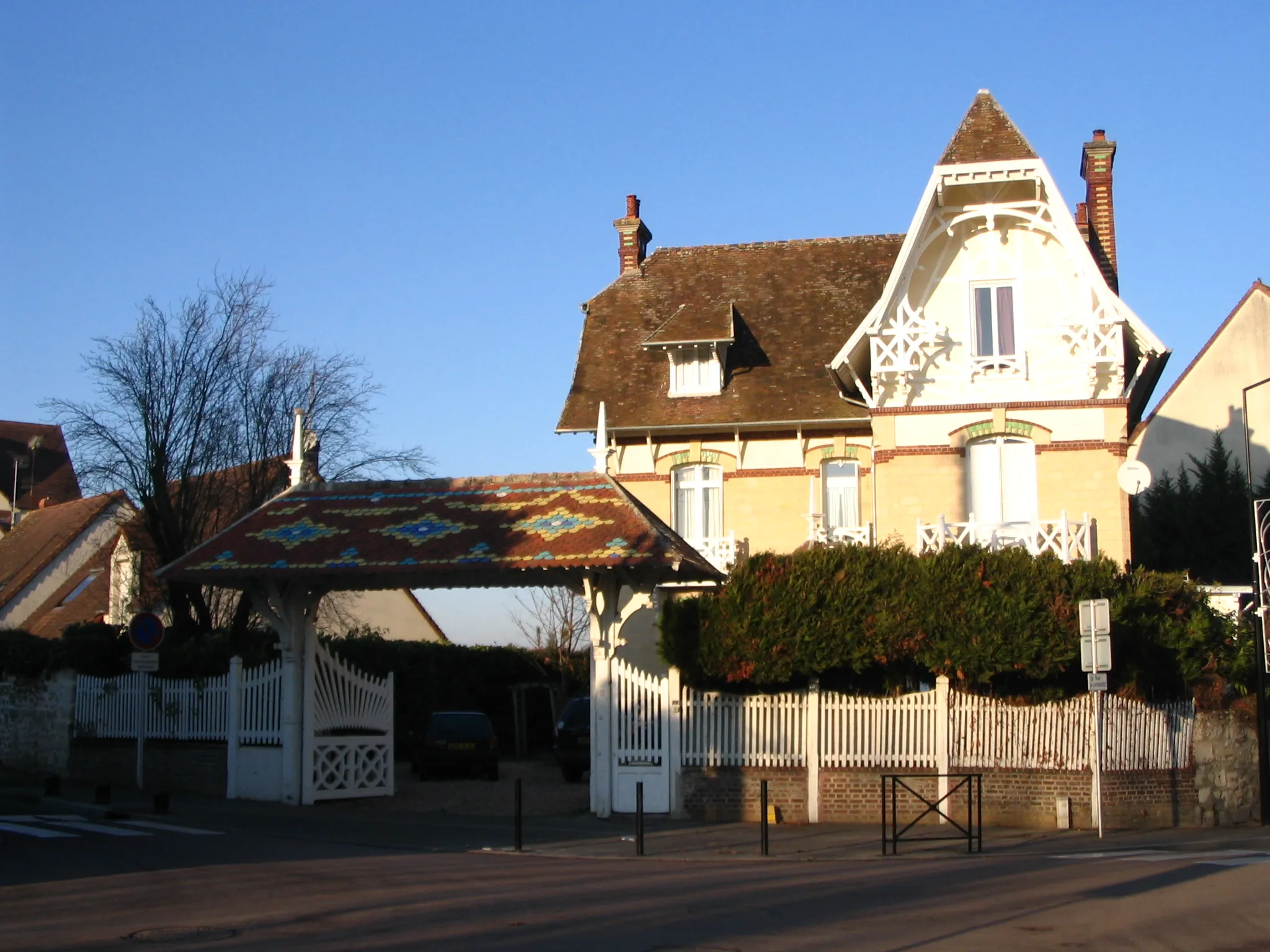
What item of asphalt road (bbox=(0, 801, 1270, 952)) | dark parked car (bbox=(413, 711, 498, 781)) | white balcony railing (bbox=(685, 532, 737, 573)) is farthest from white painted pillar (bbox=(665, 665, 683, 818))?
dark parked car (bbox=(413, 711, 498, 781))

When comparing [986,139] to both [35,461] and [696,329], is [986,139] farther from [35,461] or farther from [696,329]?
[35,461]

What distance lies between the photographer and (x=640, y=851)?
49.4 ft

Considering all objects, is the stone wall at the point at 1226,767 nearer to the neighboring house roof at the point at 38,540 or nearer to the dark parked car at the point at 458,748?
the dark parked car at the point at 458,748

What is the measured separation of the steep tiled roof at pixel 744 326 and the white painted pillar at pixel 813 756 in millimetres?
7889

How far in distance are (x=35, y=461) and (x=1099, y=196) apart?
51.5 metres

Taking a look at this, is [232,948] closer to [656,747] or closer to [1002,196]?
[656,747]

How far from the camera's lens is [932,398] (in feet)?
78.3

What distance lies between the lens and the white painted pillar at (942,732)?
1842 centimetres

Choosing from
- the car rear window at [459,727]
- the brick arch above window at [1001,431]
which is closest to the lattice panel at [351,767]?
the car rear window at [459,727]

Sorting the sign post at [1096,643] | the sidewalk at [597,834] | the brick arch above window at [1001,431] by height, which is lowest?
the sidewalk at [597,834]

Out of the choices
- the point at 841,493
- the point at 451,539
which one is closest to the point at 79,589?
the point at 841,493

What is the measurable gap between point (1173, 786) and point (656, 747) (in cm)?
713

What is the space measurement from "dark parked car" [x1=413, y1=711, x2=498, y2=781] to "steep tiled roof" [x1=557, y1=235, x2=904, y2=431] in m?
6.03

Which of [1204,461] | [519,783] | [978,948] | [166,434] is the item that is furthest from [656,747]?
[1204,461]
